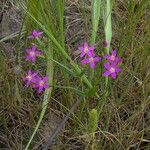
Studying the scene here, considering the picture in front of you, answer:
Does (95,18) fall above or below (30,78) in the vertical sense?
above

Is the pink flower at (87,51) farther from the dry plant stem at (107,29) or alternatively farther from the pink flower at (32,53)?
the pink flower at (32,53)

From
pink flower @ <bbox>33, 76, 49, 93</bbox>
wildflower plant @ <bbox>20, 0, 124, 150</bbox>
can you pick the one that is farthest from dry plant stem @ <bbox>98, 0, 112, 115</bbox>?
pink flower @ <bbox>33, 76, 49, 93</bbox>

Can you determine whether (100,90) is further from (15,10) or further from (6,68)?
(15,10)

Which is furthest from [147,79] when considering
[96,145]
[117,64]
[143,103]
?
[96,145]

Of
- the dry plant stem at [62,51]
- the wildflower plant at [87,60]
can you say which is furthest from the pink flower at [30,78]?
the dry plant stem at [62,51]

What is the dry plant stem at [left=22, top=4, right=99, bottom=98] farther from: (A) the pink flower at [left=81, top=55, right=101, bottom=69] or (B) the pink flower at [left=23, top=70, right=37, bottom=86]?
(B) the pink flower at [left=23, top=70, right=37, bottom=86]

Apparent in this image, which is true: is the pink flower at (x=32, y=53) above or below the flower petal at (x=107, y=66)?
above

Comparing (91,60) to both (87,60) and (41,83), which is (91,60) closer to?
(87,60)

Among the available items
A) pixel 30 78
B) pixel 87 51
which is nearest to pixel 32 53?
pixel 30 78

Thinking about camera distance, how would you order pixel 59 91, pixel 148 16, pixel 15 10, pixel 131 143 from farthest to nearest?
pixel 15 10 → pixel 148 16 → pixel 59 91 → pixel 131 143

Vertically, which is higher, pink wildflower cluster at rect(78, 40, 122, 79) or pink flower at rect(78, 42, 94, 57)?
pink flower at rect(78, 42, 94, 57)

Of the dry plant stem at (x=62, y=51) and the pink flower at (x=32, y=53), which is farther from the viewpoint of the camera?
the pink flower at (x=32, y=53)
